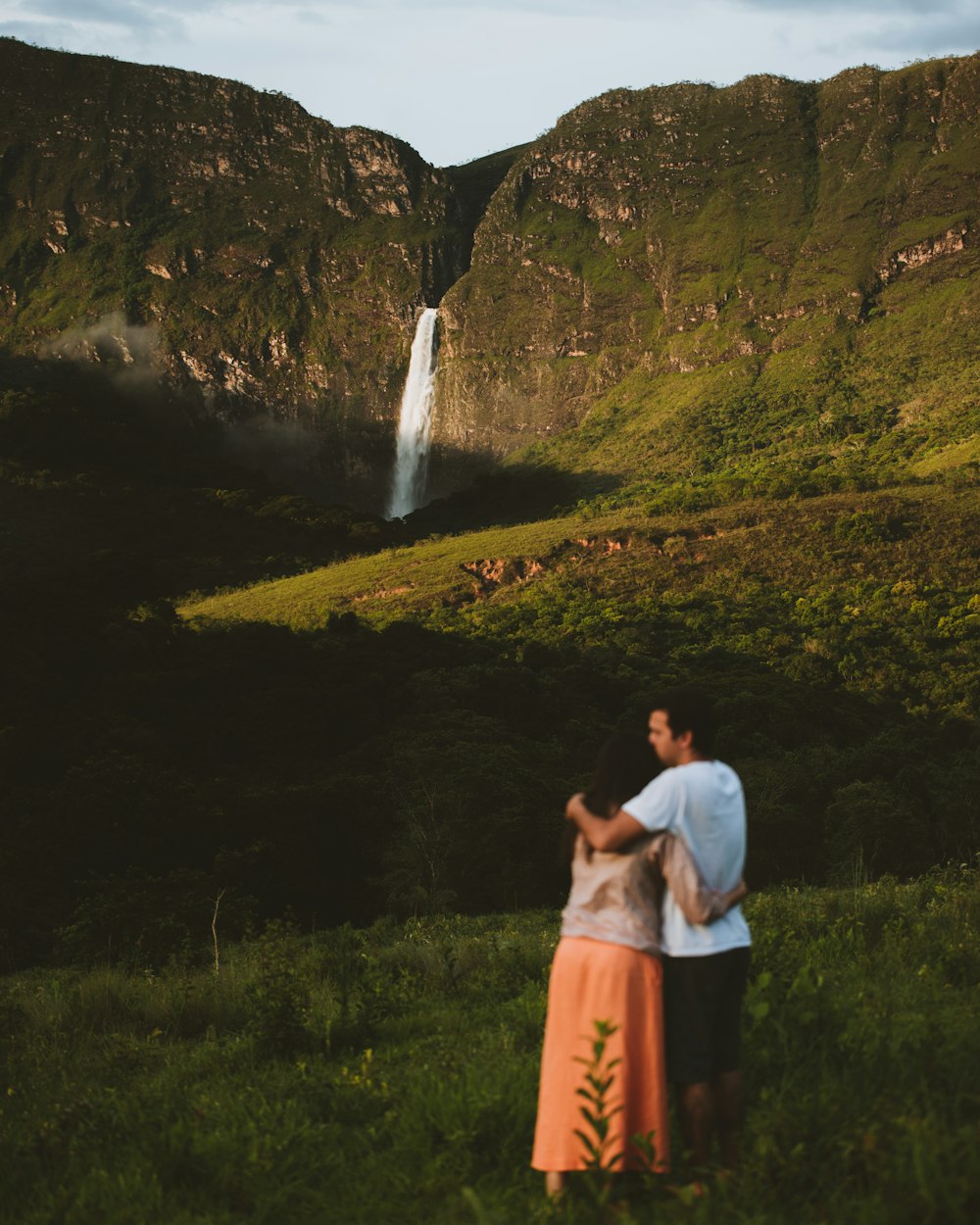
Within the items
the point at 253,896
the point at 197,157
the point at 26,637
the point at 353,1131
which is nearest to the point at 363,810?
the point at 253,896

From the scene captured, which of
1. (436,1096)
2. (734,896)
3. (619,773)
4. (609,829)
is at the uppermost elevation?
(619,773)

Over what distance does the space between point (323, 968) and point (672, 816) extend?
6.41 meters

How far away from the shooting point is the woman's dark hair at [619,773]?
491 centimetres

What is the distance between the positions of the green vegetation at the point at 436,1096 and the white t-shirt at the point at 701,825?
2.43 ft

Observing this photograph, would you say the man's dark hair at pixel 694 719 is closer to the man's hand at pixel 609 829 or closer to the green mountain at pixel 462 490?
the man's hand at pixel 609 829

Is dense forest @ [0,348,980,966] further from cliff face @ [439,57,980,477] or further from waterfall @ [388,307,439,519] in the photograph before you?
waterfall @ [388,307,439,519]

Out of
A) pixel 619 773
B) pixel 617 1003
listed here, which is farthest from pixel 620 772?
pixel 617 1003

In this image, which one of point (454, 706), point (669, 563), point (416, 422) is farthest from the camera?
point (416, 422)

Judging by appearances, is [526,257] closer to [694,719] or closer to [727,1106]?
[694,719]

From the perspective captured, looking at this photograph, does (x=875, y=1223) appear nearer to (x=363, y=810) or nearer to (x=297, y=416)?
(x=363, y=810)

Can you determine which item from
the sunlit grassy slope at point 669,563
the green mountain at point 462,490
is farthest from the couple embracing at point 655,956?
the sunlit grassy slope at point 669,563

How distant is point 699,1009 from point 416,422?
425 ft

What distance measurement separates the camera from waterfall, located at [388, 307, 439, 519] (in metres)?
127

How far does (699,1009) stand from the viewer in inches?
190
